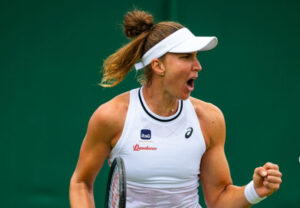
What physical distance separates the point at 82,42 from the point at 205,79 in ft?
3.16

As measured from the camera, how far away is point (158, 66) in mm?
3027

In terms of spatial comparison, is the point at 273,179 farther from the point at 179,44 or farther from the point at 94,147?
the point at 94,147

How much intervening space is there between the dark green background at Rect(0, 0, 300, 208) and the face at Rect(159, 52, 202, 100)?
1.42 meters

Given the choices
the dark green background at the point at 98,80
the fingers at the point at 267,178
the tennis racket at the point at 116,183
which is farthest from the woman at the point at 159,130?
the dark green background at the point at 98,80

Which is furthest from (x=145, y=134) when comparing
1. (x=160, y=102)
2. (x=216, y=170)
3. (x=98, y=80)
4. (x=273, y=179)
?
(x=98, y=80)

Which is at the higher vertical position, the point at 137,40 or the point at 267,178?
the point at 137,40

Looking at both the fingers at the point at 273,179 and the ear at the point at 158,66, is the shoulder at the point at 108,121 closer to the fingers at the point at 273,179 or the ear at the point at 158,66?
the ear at the point at 158,66

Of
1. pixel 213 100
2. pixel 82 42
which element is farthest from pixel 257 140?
pixel 82 42

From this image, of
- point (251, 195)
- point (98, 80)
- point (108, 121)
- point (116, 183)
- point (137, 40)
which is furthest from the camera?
point (98, 80)

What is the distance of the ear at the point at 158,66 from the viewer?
118 inches

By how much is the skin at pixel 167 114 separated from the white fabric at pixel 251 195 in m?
0.03

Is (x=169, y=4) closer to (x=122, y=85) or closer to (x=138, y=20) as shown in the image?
(x=122, y=85)

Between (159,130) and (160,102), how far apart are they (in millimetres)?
151

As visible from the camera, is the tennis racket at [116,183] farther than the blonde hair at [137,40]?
No
